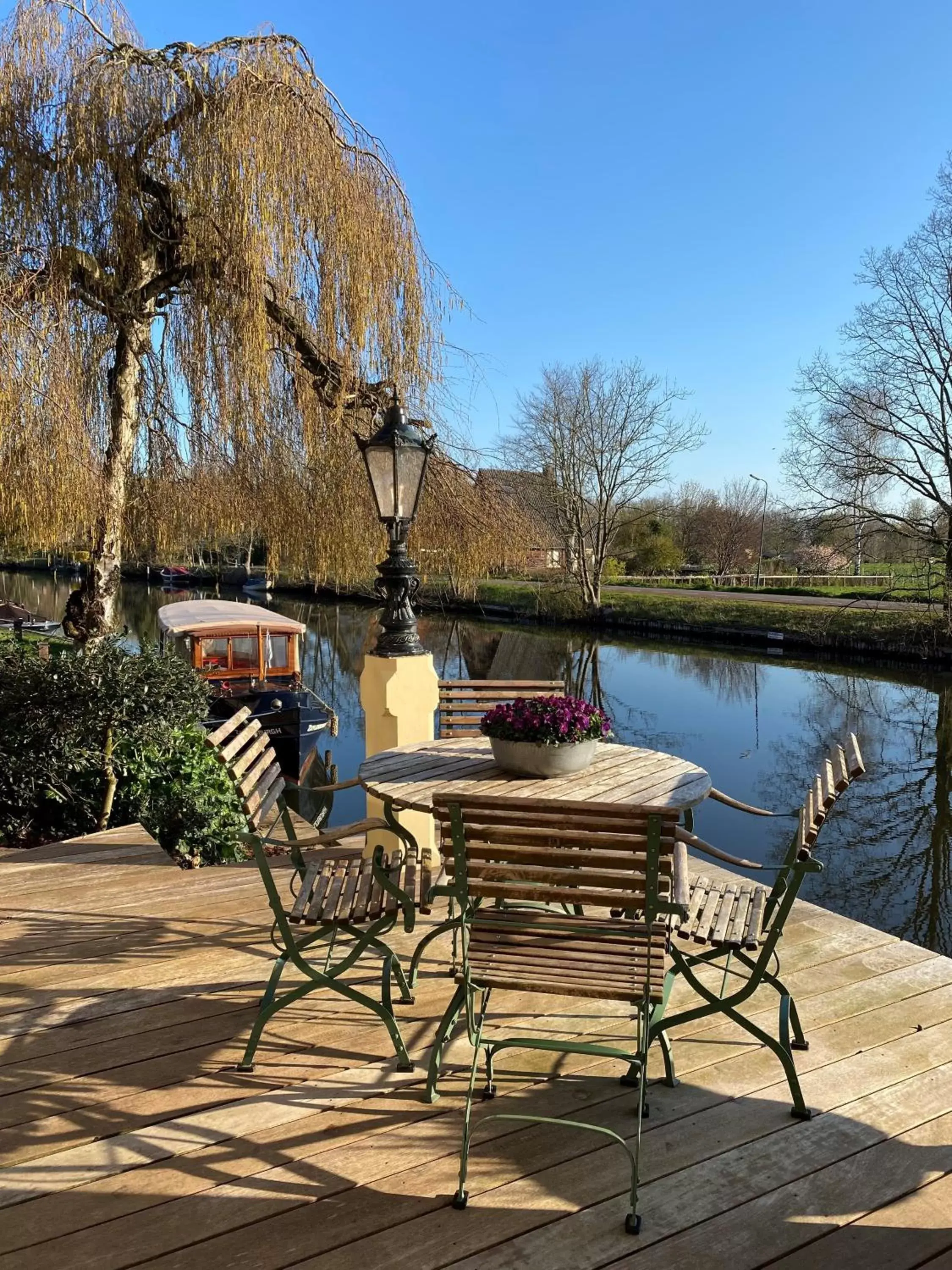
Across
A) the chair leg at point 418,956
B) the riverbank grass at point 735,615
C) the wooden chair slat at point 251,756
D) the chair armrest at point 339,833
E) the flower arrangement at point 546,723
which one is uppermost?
the riverbank grass at point 735,615

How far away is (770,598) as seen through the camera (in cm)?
3006

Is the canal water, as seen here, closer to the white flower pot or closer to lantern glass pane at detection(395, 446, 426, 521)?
lantern glass pane at detection(395, 446, 426, 521)

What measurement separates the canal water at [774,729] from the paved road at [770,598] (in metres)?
3.34

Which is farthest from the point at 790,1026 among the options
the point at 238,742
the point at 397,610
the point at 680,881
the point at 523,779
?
the point at 397,610

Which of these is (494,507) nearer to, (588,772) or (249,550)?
(249,550)

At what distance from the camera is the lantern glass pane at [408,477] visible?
386 centimetres

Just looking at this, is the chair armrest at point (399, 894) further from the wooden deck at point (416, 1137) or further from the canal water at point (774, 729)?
the canal water at point (774, 729)

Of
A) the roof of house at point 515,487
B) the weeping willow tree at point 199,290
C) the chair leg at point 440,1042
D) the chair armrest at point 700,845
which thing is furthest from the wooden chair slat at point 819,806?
the roof of house at point 515,487

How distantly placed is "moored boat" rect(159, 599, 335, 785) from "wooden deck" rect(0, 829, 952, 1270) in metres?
9.22

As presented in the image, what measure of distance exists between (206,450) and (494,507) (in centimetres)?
174

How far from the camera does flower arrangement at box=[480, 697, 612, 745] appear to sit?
292cm

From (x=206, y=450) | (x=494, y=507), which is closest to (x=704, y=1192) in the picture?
(x=494, y=507)

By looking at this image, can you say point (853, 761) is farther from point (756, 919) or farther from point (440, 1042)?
point (440, 1042)

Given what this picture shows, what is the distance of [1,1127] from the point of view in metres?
2.20
